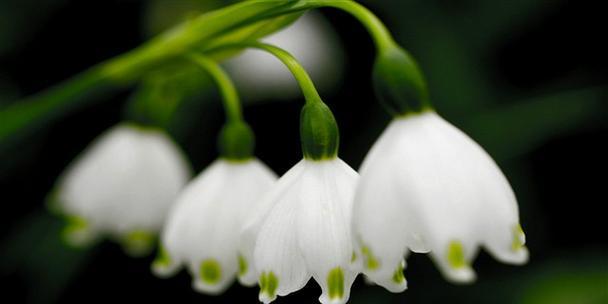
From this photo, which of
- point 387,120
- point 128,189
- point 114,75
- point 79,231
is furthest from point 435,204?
point 387,120

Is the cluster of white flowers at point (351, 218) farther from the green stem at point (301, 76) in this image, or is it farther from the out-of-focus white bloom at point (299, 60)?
the out-of-focus white bloom at point (299, 60)

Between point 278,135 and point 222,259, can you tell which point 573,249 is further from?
point 222,259

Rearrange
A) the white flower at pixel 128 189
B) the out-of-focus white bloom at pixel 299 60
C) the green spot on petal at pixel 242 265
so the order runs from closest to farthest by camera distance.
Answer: the green spot on petal at pixel 242 265
the white flower at pixel 128 189
the out-of-focus white bloom at pixel 299 60

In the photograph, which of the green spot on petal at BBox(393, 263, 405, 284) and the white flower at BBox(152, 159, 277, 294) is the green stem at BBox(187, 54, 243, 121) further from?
the green spot on petal at BBox(393, 263, 405, 284)

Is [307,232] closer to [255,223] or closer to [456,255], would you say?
[255,223]

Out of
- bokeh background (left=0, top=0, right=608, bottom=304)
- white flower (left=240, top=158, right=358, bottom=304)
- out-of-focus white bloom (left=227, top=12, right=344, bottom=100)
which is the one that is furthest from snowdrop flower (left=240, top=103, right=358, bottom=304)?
out-of-focus white bloom (left=227, top=12, right=344, bottom=100)

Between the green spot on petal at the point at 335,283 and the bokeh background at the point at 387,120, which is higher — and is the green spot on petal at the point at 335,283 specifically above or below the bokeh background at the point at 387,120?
above

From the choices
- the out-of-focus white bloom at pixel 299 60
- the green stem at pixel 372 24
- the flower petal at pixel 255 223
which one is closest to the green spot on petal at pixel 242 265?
the flower petal at pixel 255 223
